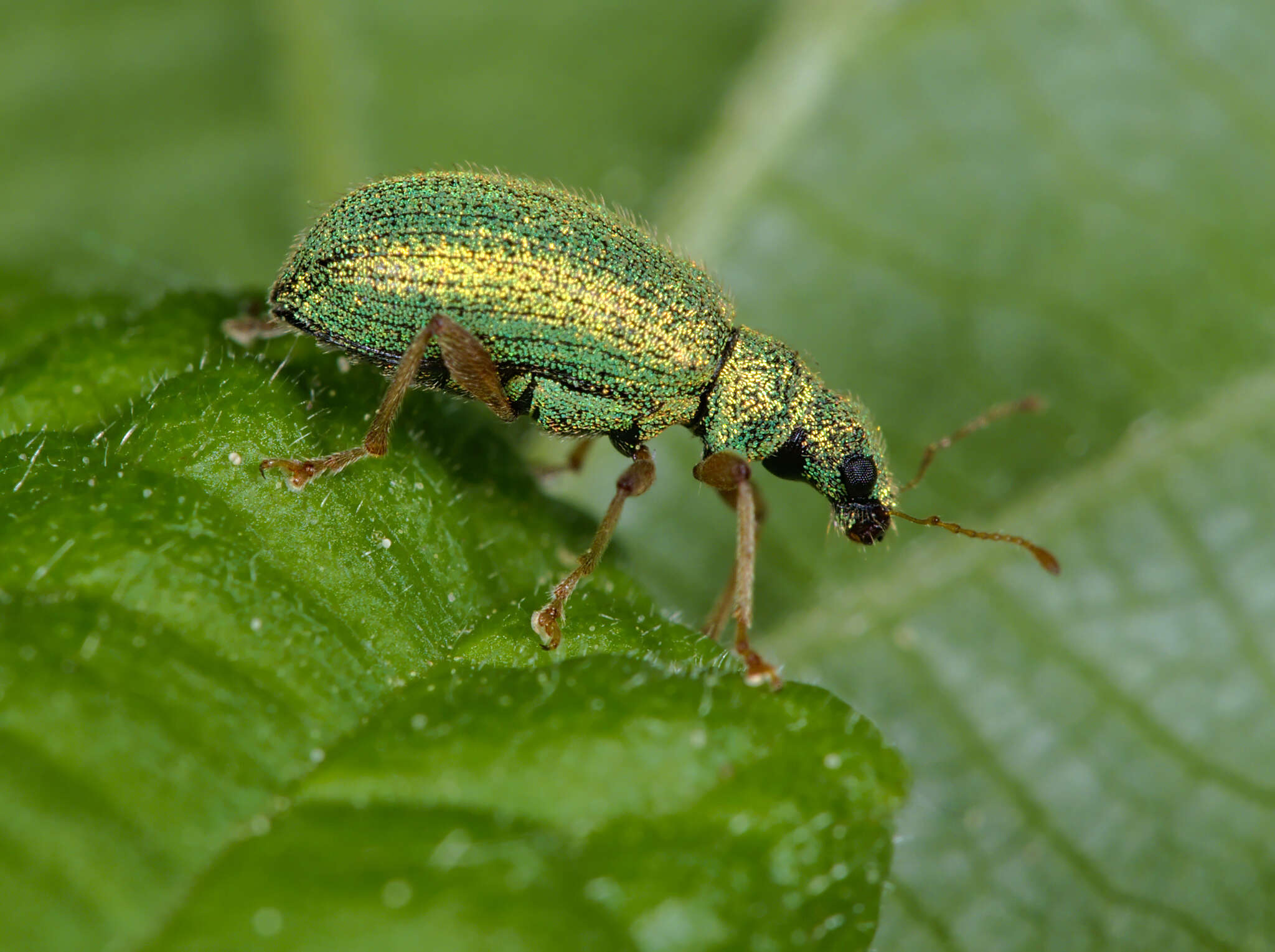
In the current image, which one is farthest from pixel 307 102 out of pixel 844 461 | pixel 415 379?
pixel 844 461

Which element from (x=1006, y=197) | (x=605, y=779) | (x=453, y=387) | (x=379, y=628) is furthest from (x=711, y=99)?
(x=605, y=779)

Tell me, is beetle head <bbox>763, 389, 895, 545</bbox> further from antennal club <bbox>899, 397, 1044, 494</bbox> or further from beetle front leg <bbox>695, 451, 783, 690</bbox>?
beetle front leg <bbox>695, 451, 783, 690</bbox>

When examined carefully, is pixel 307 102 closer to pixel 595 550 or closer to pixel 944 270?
pixel 944 270

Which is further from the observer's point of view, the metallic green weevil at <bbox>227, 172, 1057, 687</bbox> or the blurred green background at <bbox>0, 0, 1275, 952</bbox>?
the blurred green background at <bbox>0, 0, 1275, 952</bbox>

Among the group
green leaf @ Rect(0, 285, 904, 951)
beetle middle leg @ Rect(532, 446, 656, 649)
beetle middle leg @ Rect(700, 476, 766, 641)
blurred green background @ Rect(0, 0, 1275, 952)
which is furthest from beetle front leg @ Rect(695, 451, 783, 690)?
blurred green background @ Rect(0, 0, 1275, 952)

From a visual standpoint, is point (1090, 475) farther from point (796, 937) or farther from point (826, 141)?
point (796, 937)

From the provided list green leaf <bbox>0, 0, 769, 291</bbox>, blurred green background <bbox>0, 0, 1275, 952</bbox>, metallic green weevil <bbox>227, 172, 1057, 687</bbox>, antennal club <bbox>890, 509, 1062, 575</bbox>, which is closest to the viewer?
metallic green weevil <bbox>227, 172, 1057, 687</bbox>
